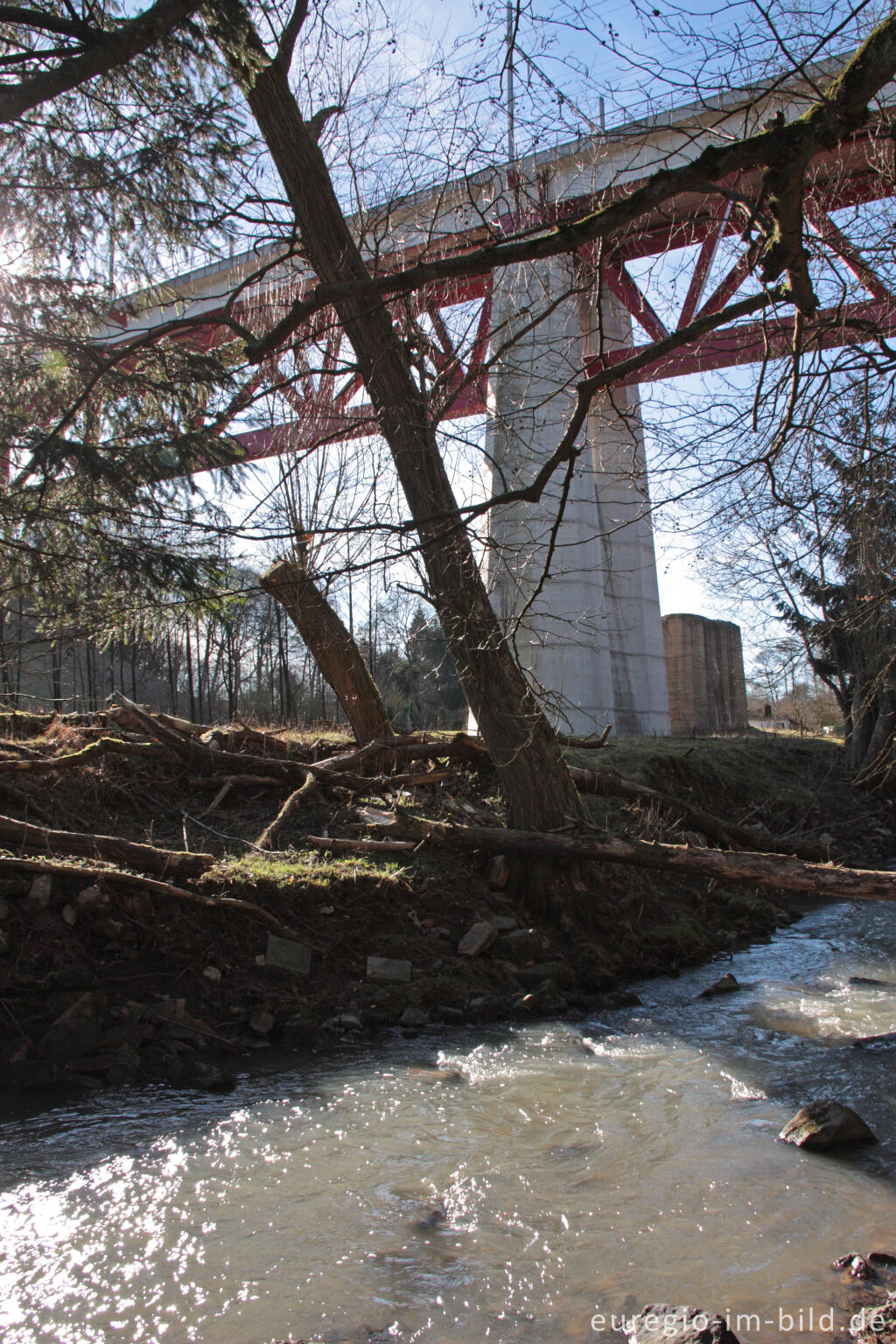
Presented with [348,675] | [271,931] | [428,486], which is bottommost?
[271,931]

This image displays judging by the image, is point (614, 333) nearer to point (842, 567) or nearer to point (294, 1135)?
point (842, 567)

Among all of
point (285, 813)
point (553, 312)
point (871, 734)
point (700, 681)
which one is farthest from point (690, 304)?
point (700, 681)

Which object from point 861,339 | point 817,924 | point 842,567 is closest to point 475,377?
point 861,339

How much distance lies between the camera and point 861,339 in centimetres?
452

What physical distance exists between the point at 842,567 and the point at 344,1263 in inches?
208

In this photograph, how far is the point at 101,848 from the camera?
18.4 feet

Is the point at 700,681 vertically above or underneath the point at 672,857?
above

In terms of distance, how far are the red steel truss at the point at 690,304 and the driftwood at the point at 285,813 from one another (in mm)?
2894

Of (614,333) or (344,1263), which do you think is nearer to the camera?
(344,1263)

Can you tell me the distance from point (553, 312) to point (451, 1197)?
7308 millimetres

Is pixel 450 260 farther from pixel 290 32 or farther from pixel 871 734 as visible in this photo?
pixel 871 734

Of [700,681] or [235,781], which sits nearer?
[235,781]

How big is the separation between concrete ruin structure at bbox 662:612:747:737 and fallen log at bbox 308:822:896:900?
16.4 metres

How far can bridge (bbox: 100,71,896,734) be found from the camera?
13.9ft
